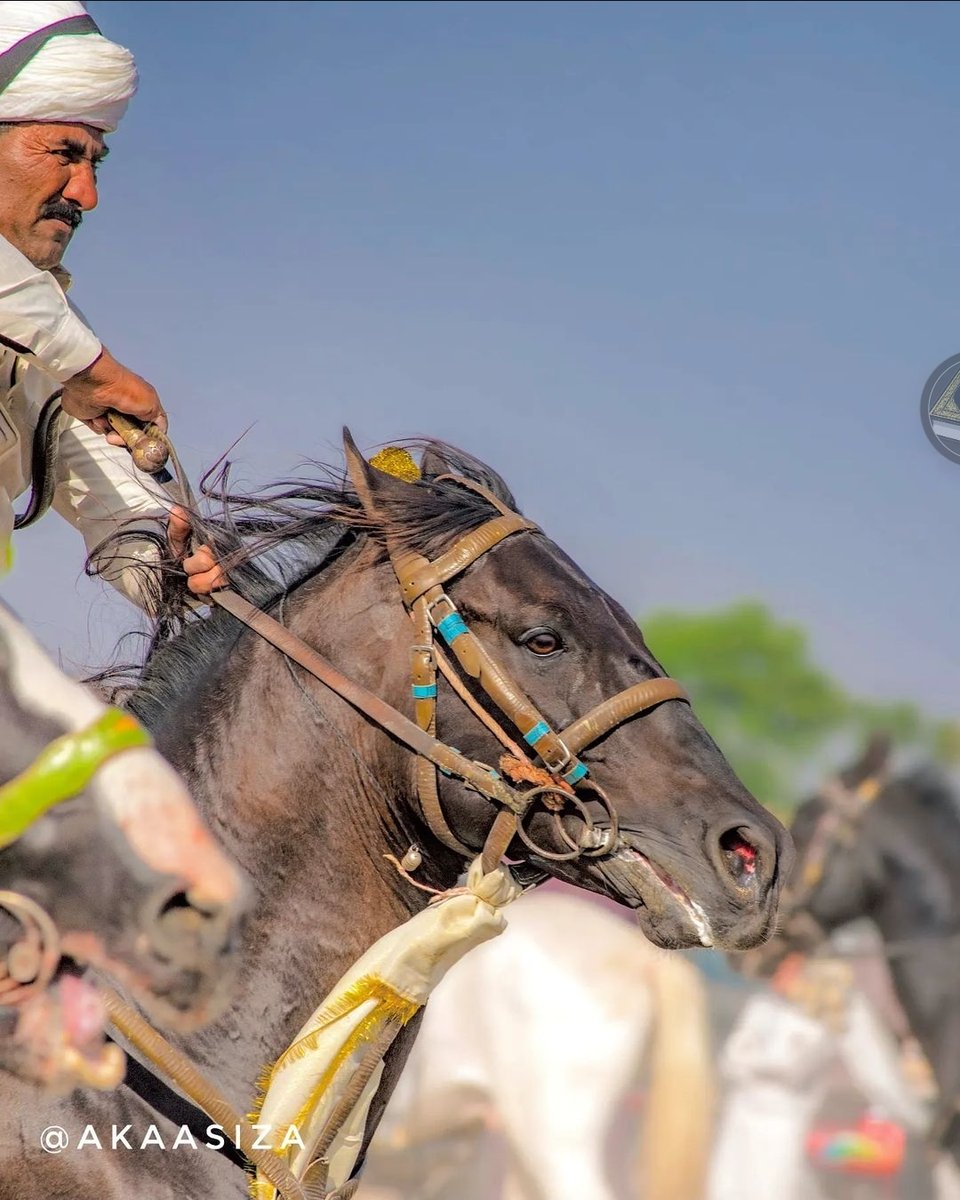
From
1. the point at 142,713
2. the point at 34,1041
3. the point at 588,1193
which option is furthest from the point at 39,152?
the point at 588,1193

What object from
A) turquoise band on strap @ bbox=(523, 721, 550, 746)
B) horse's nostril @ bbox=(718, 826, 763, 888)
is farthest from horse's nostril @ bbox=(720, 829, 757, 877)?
turquoise band on strap @ bbox=(523, 721, 550, 746)

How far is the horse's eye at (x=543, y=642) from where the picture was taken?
9.54 ft

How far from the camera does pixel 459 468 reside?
3406mm

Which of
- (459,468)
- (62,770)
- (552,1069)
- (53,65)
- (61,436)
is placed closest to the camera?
(62,770)

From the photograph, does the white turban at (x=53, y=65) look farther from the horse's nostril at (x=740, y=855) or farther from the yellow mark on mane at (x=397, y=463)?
the horse's nostril at (x=740, y=855)

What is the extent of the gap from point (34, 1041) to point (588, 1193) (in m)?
5.56

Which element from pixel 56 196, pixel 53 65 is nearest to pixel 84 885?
pixel 56 196

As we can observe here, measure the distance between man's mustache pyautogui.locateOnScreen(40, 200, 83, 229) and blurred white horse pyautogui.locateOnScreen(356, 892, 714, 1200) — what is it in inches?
227

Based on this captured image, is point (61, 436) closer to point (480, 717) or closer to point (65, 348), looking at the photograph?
point (65, 348)

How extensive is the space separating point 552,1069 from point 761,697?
27.3 meters

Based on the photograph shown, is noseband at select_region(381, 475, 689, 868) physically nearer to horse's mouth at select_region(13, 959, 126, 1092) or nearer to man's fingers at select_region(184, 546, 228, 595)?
man's fingers at select_region(184, 546, 228, 595)

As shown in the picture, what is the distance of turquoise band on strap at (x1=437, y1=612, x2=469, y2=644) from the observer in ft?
9.54

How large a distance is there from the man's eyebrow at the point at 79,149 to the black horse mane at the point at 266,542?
2.46 ft

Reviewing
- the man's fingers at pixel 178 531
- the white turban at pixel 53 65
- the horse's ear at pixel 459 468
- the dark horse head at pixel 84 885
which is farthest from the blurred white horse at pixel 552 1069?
the white turban at pixel 53 65
